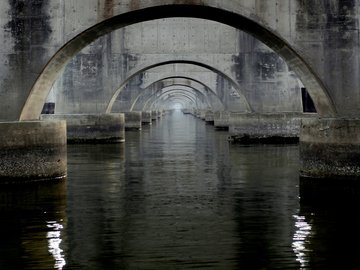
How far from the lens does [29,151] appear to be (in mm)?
15578

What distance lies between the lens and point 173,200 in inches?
529

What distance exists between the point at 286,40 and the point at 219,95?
1338 inches

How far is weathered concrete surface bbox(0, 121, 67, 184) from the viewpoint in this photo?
1529 centimetres

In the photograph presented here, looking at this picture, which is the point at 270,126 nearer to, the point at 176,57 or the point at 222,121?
the point at 176,57

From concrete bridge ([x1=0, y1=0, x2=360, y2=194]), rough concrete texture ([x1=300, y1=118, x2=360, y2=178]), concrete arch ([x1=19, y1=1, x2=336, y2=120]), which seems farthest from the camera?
concrete arch ([x1=19, y1=1, x2=336, y2=120])

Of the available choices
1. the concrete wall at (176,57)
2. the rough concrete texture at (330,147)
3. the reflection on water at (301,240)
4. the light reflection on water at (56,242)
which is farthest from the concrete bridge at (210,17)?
the concrete wall at (176,57)

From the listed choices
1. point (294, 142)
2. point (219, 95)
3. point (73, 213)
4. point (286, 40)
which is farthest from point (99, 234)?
point (219, 95)

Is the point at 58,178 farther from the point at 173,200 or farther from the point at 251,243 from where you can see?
the point at 251,243

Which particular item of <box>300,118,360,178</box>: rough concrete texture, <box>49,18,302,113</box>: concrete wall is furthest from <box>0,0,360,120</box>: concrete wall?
<box>49,18,302,113</box>: concrete wall

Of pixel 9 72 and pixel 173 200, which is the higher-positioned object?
pixel 9 72

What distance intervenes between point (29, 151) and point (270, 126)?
56.8ft

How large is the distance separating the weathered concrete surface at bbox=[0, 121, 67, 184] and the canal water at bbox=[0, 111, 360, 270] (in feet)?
2.13

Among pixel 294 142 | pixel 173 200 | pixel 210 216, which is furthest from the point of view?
pixel 294 142

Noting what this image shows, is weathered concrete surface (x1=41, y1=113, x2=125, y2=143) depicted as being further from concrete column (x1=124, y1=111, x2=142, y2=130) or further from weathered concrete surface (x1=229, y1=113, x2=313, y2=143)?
concrete column (x1=124, y1=111, x2=142, y2=130)
